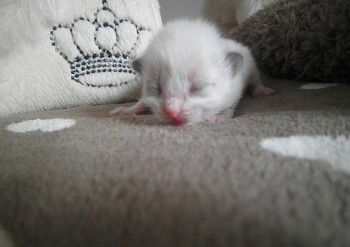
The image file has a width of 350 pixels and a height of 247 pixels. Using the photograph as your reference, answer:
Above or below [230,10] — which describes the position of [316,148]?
below

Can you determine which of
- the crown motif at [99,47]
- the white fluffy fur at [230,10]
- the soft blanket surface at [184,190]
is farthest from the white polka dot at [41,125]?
the white fluffy fur at [230,10]

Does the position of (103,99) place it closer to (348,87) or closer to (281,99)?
(281,99)

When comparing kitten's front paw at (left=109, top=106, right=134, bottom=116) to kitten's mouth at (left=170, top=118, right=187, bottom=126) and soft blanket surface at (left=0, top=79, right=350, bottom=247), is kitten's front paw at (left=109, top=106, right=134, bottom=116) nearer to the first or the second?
kitten's mouth at (left=170, top=118, right=187, bottom=126)

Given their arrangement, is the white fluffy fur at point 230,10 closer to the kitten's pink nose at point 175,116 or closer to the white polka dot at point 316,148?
the kitten's pink nose at point 175,116

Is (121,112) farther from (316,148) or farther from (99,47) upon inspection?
(316,148)

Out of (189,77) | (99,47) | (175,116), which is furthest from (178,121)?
(99,47)

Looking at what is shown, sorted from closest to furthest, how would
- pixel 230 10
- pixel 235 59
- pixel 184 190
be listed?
pixel 184 190 < pixel 235 59 < pixel 230 10
